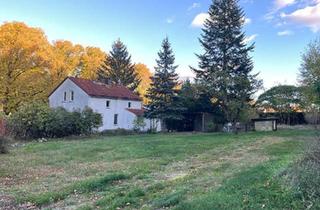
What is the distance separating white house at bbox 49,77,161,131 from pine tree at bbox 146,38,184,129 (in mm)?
2918

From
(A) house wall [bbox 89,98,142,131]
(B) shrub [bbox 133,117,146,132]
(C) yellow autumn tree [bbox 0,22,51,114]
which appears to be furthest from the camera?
(B) shrub [bbox 133,117,146,132]

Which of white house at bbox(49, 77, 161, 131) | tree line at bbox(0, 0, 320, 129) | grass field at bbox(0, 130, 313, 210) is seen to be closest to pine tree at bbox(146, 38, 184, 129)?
tree line at bbox(0, 0, 320, 129)

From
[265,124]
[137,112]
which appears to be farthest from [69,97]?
[265,124]

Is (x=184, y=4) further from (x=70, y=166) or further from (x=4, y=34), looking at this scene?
(x=4, y=34)

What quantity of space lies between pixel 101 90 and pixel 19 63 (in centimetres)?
920

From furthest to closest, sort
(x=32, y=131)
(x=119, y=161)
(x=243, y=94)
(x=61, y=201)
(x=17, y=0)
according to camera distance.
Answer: (x=243, y=94), (x=32, y=131), (x=17, y=0), (x=119, y=161), (x=61, y=201)

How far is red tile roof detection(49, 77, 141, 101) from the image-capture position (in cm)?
3831

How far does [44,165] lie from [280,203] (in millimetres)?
10745

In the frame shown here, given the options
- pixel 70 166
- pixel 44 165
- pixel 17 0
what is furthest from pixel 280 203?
pixel 17 0

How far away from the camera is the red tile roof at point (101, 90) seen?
38312 mm

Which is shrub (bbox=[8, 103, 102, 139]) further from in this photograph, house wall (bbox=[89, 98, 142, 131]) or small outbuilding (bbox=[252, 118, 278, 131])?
small outbuilding (bbox=[252, 118, 278, 131])

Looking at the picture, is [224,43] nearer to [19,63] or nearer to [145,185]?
[19,63]

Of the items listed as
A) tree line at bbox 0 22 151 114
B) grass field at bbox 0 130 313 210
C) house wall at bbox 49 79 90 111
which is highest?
tree line at bbox 0 22 151 114

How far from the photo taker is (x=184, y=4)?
79.1 ft
